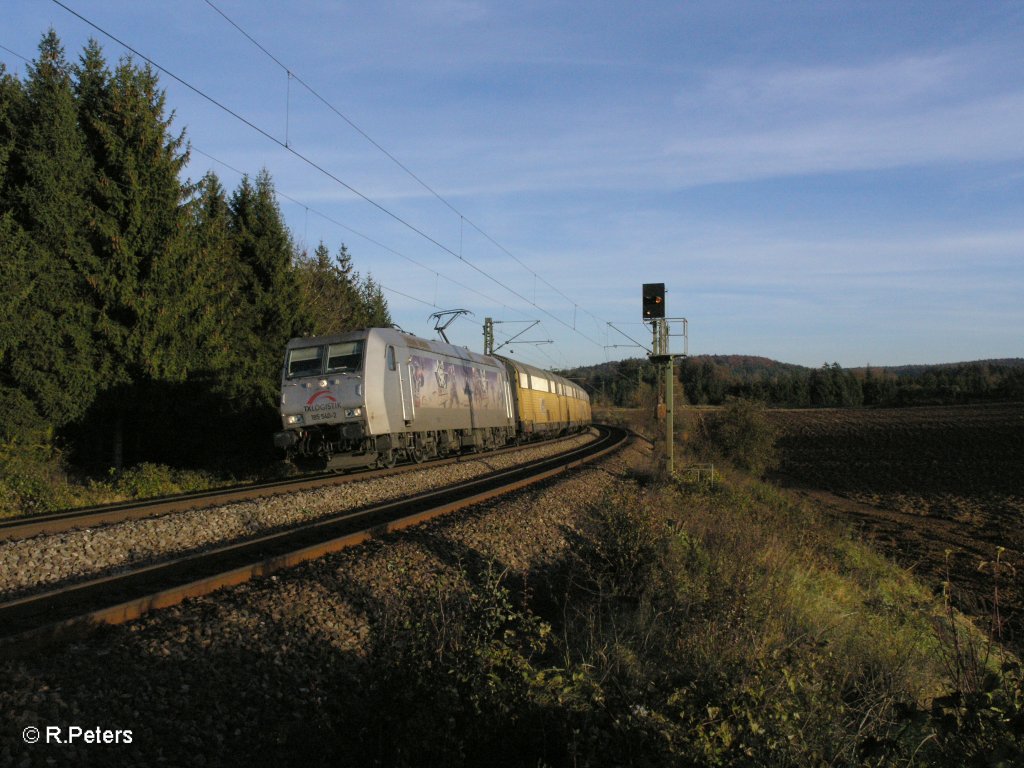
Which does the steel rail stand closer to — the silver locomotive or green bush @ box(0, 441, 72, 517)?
the silver locomotive

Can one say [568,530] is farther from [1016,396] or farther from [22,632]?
[1016,396]

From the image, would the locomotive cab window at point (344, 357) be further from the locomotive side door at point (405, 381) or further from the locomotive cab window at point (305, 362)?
the locomotive side door at point (405, 381)

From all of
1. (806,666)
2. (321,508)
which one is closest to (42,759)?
(806,666)

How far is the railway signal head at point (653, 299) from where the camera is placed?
1880cm

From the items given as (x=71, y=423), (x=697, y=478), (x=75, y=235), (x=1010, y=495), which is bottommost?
(x=1010, y=495)

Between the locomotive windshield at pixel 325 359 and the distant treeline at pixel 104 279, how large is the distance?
2806mm

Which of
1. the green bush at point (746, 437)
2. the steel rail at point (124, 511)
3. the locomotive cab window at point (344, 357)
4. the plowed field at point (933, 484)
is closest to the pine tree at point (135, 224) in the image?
the locomotive cab window at point (344, 357)

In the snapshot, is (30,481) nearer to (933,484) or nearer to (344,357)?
(344,357)

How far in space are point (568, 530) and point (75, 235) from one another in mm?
13783

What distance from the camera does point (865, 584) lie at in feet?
43.5

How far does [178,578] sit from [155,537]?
Answer: 2676 millimetres

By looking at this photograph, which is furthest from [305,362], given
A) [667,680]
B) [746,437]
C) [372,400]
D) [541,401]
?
[746,437]

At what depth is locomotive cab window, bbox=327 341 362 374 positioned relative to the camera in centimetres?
1755

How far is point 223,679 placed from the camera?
4641 mm
